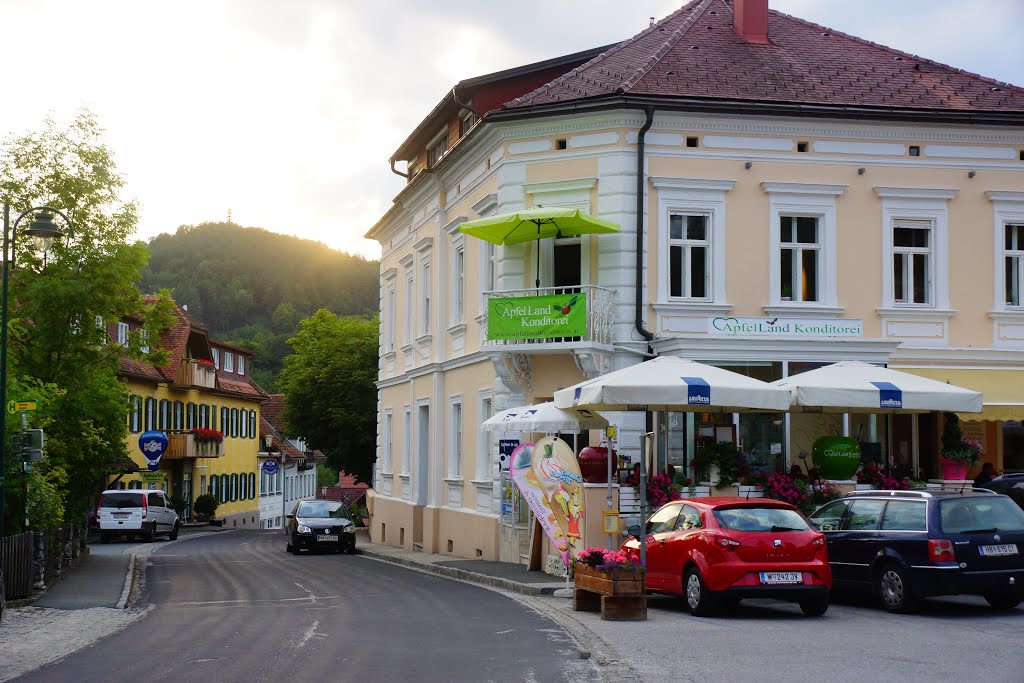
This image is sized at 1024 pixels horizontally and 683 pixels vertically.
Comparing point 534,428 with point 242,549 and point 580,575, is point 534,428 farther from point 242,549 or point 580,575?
point 242,549

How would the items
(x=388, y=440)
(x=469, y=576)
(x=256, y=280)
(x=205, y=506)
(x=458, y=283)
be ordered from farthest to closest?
(x=256, y=280) → (x=205, y=506) → (x=388, y=440) → (x=458, y=283) → (x=469, y=576)

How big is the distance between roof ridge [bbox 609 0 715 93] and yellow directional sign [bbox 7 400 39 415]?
12288mm

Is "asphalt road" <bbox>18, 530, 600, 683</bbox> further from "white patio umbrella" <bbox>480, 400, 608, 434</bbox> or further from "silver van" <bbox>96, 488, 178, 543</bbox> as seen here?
"silver van" <bbox>96, 488, 178, 543</bbox>

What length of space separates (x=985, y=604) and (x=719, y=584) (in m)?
4.06

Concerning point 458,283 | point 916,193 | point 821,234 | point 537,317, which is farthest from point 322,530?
point 916,193

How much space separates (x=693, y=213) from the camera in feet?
85.4

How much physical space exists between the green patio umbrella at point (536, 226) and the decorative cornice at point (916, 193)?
227 inches

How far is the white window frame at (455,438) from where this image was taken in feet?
104

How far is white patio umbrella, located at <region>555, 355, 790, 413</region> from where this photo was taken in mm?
19641

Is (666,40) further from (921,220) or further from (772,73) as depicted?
(921,220)

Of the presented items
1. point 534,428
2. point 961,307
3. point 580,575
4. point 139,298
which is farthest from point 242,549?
point 580,575

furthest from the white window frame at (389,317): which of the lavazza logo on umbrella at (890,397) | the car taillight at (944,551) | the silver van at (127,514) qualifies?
the car taillight at (944,551)

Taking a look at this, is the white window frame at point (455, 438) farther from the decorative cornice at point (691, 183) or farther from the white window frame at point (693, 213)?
the decorative cornice at point (691, 183)

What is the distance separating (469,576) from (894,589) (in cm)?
1016
